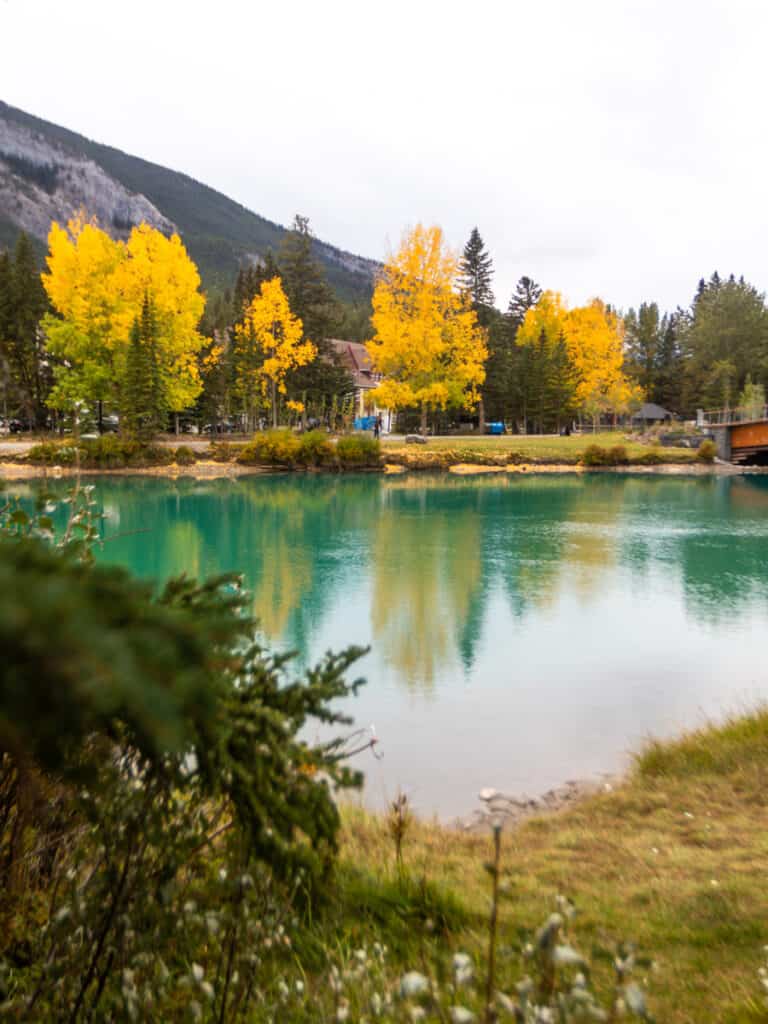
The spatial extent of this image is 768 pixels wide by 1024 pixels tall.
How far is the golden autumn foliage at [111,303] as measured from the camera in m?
37.5

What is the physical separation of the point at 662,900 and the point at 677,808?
209cm

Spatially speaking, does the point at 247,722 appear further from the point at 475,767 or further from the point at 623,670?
the point at 623,670

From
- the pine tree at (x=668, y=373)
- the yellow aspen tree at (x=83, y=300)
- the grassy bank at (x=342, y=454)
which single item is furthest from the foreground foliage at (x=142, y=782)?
the pine tree at (x=668, y=373)

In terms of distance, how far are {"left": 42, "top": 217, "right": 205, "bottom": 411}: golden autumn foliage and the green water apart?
562 inches

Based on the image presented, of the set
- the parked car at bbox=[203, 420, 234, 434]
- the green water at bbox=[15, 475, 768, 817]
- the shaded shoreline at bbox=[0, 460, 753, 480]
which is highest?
the parked car at bbox=[203, 420, 234, 434]

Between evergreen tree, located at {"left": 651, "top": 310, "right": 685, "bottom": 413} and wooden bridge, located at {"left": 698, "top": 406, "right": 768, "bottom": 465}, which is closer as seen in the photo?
wooden bridge, located at {"left": 698, "top": 406, "right": 768, "bottom": 465}

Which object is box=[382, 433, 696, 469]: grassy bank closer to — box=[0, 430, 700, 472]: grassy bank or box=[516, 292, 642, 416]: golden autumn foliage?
box=[0, 430, 700, 472]: grassy bank

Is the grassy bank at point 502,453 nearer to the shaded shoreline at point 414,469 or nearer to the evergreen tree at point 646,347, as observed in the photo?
the shaded shoreline at point 414,469

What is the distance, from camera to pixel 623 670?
10.1 metres

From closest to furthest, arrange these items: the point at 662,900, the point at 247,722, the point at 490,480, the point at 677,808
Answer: the point at 247,722 < the point at 662,900 < the point at 677,808 < the point at 490,480

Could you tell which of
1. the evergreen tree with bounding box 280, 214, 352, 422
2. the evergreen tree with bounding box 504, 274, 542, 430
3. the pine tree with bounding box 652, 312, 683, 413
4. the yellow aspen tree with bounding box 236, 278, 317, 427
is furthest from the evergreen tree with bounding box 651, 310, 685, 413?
the yellow aspen tree with bounding box 236, 278, 317, 427

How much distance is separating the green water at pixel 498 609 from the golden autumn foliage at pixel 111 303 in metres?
14.3

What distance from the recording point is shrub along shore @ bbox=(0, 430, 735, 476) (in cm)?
3722

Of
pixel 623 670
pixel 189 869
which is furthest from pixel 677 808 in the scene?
pixel 623 670
